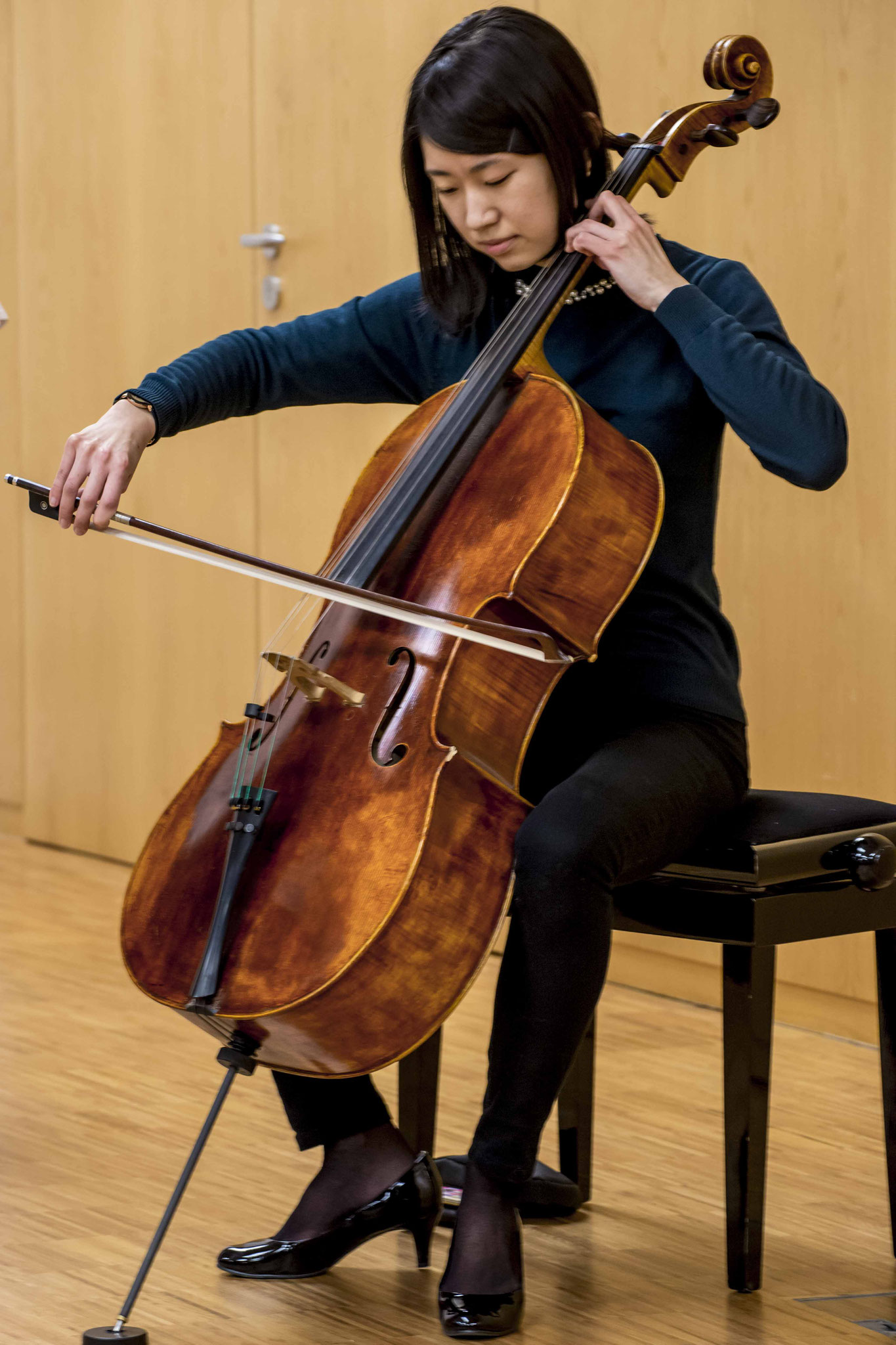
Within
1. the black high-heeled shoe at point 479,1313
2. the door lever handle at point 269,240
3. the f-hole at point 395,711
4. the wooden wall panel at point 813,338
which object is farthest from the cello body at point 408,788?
the door lever handle at point 269,240

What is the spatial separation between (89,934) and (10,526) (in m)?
1.20

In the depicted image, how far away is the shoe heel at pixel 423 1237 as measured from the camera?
1.52 m

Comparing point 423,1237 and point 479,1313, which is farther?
point 423,1237

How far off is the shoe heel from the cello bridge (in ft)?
1.56

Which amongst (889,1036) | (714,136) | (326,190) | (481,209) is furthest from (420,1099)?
(326,190)

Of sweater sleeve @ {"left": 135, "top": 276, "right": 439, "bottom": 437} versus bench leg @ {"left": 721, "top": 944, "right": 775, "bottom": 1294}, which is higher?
sweater sleeve @ {"left": 135, "top": 276, "right": 439, "bottom": 437}

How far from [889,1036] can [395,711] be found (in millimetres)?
604

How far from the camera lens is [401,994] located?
4.15 ft

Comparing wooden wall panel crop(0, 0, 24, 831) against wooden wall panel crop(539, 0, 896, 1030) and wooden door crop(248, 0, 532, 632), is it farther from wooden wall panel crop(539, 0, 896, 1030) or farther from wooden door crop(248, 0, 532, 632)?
wooden wall panel crop(539, 0, 896, 1030)

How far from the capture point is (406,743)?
1.31 m

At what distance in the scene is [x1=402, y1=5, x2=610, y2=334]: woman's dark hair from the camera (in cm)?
151

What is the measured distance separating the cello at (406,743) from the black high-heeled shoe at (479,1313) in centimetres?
23

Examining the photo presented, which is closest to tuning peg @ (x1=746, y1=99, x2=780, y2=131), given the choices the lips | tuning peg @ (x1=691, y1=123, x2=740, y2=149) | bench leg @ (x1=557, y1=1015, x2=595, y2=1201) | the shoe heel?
tuning peg @ (x1=691, y1=123, x2=740, y2=149)

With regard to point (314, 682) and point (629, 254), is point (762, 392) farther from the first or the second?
point (314, 682)
